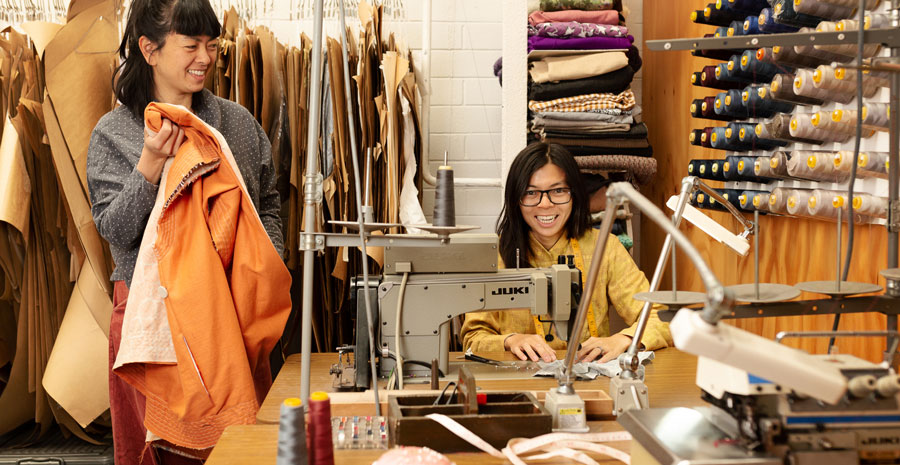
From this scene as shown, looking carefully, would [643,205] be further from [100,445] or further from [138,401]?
[100,445]

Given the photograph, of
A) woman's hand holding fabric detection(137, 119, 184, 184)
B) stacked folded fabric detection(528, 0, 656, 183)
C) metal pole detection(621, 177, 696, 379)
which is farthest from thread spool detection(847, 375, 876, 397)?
stacked folded fabric detection(528, 0, 656, 183)

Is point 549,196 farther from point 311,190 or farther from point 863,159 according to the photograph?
point 311,190

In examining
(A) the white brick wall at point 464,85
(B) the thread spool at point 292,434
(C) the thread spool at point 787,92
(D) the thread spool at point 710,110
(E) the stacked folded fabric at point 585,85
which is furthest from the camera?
(A) the white brick wall at point 464,85

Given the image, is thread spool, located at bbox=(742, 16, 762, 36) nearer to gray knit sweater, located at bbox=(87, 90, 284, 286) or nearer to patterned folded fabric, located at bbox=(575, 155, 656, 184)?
patterned folded fabric, located at bbox=(575, 155, 656, 184)

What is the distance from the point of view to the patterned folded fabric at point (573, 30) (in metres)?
2.97

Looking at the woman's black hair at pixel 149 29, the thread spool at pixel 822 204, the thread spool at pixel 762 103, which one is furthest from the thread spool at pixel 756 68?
the woman's black hair at pixel 149 29

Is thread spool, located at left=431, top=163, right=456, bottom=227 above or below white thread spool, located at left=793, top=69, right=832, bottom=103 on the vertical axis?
below

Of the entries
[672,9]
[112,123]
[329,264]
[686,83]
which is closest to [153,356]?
[112,123]

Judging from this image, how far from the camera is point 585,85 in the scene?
2980mm

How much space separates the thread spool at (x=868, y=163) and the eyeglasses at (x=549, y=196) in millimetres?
949

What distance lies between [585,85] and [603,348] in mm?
1158

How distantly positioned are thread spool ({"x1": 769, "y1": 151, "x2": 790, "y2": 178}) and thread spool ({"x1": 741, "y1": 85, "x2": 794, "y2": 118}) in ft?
0.39

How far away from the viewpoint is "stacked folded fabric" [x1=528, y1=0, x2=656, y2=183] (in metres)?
2.97

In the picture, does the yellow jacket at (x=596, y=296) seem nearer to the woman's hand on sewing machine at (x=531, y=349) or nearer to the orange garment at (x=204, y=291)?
the woman's hand on sewing machine at (x=531, y=349)
